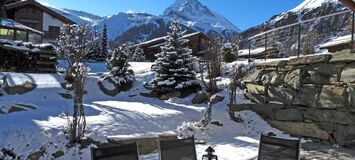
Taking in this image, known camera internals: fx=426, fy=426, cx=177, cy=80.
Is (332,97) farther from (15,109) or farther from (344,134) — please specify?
(15,109)

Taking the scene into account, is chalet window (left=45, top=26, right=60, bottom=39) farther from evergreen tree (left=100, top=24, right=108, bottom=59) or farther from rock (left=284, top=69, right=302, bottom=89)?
rock (left=284, top=69, right=302, bottom=89)

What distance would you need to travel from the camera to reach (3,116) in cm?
948

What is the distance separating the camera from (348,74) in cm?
863

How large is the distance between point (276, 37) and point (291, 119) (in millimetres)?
3994

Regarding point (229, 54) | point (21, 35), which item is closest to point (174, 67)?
point (229, 54)

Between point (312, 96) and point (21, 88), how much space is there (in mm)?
8278

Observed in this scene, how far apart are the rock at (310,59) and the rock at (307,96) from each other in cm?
57

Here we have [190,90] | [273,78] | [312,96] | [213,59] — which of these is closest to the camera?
[312,96]

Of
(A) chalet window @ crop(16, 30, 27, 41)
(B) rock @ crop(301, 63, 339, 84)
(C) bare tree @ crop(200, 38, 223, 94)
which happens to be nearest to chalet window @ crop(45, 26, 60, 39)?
(A) chalet window @ crop(16, 30, 27, 41)

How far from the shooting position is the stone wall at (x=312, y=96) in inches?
341

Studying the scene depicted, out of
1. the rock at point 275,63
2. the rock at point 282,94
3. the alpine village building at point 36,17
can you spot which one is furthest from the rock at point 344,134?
the alpine village building at point 36,17

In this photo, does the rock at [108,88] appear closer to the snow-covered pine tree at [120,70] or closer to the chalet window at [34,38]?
the snow-covered pine tree at [120,70]

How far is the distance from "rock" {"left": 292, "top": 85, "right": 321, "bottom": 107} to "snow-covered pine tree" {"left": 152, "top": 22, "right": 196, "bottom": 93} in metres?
4.42

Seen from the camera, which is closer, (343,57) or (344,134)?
(344,134)
